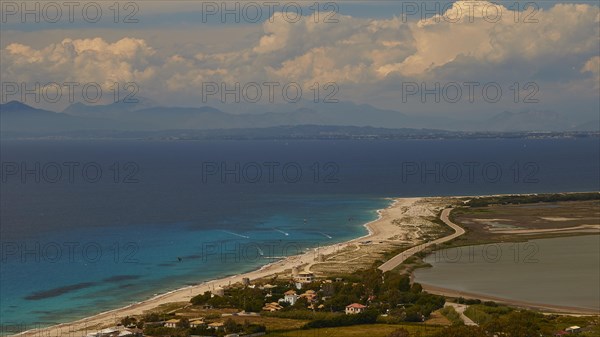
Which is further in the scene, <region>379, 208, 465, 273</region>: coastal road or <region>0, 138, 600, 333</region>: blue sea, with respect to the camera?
<region>379, 208, 465, 273</region>: coastal road

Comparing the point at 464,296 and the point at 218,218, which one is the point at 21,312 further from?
the point at 218,218

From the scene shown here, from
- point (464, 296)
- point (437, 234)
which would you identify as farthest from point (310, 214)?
point (464, 296)

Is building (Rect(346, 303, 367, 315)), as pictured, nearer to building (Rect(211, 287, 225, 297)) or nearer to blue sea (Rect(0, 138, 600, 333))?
building (Rect(211, 287, 225, 297))

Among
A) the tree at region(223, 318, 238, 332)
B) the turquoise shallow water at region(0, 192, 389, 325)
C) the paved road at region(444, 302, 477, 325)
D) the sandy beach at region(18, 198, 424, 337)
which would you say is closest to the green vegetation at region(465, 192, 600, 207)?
the sandy beach at region(18, 198, 424, 337)

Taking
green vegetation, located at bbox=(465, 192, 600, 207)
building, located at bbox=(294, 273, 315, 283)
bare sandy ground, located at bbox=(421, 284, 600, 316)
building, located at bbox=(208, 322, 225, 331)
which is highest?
green vegetation, located at bbox=(465, 192, 600, 207)

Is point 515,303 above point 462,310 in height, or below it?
below

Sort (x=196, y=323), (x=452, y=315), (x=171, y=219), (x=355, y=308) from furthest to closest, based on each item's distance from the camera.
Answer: (x=171, y=219)
(x=355, y=308)
(x=452, y=315)
(x=196, y=323)

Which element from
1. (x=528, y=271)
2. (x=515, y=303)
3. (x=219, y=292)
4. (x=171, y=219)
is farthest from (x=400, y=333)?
(x=171, y=219)

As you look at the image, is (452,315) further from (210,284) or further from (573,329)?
(210,284)
